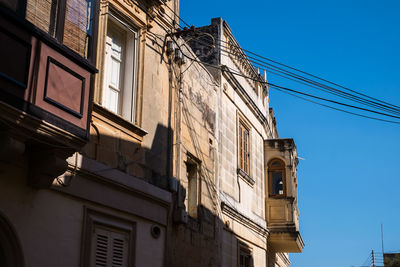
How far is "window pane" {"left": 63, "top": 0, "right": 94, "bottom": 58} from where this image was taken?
791cm

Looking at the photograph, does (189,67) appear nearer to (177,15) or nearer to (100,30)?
(177,15)

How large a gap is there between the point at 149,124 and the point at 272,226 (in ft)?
31.2

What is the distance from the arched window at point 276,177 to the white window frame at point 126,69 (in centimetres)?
1037

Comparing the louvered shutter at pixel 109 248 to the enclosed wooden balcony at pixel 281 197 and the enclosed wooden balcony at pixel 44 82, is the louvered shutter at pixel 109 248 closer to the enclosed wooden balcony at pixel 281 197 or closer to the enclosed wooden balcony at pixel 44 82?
the enclosed wooden balcony at pixel 44 82

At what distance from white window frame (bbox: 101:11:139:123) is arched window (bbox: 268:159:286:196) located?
34.0 feet

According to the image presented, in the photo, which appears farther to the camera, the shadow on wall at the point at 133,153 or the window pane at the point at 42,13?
the shadow on wall at the point at 133,153

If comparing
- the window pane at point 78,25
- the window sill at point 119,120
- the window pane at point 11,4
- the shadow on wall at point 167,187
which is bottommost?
the shadow on wall at point 167,187

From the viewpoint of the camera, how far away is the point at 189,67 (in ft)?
43.7

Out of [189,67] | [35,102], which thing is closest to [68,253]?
[35,102]

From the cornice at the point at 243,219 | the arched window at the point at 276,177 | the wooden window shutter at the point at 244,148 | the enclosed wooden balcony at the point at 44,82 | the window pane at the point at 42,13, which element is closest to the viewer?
the enclosed wooden balcony at the point at 44,82

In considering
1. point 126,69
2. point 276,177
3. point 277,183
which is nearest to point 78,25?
point 126,69

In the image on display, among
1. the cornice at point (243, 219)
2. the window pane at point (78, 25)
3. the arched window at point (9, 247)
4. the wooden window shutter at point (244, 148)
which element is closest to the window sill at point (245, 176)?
the wooden window shutter at point (244, 148)

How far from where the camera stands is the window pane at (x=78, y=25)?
7.91 meters

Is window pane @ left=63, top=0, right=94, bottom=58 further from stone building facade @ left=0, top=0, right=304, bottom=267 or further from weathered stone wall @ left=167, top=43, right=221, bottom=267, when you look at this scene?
weathered stone wall @ left=167, top=43, right=221, bottom=267
